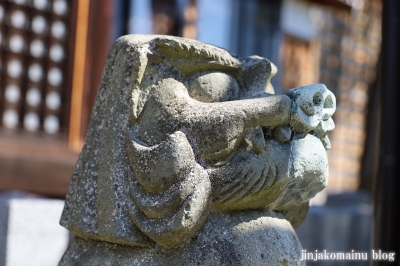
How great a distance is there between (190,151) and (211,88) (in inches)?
8.2

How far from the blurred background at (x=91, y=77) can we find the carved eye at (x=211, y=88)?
1084 millimetres

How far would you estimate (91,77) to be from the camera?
12.7 ft

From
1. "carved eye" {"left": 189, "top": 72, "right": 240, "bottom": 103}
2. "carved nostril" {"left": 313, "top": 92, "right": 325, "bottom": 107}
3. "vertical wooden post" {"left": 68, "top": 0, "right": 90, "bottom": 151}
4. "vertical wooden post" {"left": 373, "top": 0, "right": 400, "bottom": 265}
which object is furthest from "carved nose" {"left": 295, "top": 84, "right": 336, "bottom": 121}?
"vertical wooden post" {"left": 68, "top": 0, "right": 90, "bottom": 151}

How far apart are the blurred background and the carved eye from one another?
108 cm

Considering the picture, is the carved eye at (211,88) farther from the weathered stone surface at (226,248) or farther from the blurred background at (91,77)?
the blurred background at (91,77)

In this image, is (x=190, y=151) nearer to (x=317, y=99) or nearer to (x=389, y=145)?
(x=317, y=99)

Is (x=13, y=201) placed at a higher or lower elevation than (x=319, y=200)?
higher

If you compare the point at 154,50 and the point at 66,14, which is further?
the point at 66,14

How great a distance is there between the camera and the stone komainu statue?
1.31 m

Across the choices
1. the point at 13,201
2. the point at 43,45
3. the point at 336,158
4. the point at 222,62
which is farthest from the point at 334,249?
the point at 336,158

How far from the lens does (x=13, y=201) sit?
87.6 inches

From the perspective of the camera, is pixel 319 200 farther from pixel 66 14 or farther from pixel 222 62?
pixel 222 62

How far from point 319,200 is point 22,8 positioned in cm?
343

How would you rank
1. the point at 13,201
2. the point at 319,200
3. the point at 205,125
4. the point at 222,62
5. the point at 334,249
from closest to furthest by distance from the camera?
the point at 205,125, the point at 222,62, the point at 13,201, the point at 334,249, the point at 319,200
